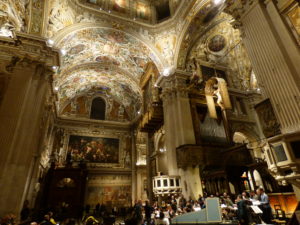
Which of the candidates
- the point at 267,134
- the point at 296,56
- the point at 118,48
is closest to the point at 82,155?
the point at 118,48

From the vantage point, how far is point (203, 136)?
11.0 m

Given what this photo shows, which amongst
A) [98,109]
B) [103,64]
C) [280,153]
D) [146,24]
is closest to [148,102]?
[103,64]

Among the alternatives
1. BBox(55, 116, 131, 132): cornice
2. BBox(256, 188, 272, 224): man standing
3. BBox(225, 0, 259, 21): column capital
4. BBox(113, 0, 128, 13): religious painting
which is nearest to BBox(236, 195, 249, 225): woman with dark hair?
BBox(256, 188, 272, 224): man standing

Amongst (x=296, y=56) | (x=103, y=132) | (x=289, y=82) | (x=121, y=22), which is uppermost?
(x=121, y=22)

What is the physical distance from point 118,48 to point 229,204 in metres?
12.9

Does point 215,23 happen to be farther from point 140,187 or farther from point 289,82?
point 140,187

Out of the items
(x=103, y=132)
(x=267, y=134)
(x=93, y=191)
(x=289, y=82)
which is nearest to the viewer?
(x=289, y=82)

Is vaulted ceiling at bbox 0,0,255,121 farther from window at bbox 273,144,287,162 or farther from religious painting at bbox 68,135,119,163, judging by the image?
window at bbox 273,144,287,162

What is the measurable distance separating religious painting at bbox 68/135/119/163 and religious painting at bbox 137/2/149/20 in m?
12.3

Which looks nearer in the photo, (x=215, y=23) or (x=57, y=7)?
(x=57, y=7)

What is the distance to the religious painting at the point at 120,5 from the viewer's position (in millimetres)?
12977

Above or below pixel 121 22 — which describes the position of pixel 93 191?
below

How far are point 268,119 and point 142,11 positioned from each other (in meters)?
12.6

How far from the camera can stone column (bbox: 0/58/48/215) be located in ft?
22.5
